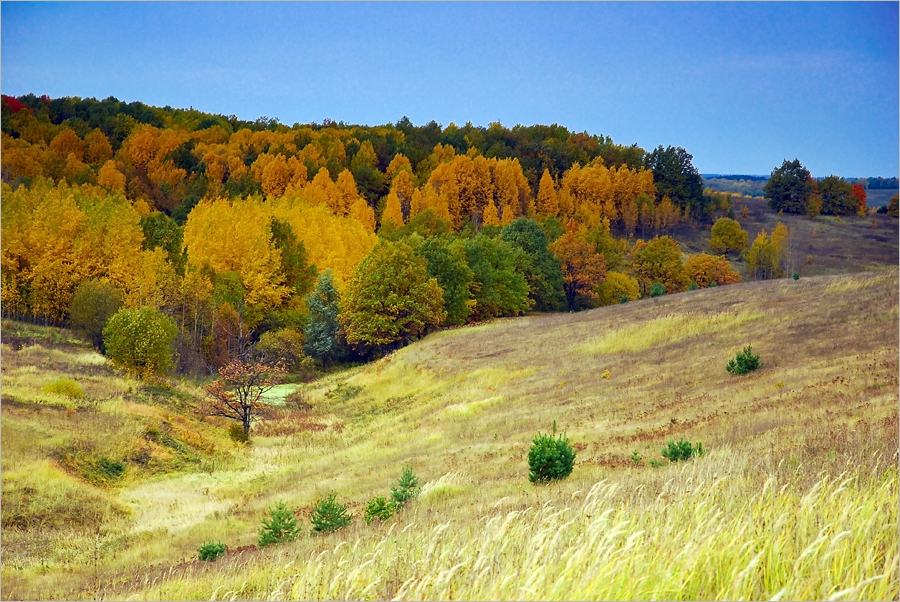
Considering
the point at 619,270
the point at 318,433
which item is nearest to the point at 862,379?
the point at 318,433

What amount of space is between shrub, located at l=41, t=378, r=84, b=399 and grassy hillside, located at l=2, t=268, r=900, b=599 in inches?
31.1

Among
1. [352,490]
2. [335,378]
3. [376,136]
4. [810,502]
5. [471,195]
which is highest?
[376,136]

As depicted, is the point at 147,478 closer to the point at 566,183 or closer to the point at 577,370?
the point at 577,370

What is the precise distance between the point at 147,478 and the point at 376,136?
132842 mm

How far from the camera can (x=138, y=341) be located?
4259cm

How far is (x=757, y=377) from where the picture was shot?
2775 cm

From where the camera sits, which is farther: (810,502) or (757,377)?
(757,377)

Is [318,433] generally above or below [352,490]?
below

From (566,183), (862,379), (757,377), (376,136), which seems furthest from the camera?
(376,136)

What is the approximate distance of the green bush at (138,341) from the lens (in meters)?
42.5

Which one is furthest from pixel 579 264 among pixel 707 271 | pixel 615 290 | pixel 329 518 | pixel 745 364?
pixel 329 518

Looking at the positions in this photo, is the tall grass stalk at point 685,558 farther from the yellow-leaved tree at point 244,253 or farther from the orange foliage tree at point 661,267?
the orange foliage tree at point 661,267

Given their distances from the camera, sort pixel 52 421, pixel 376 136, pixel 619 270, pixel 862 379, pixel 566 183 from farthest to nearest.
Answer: pixel 376 136
pixel 566 183
pixel 619 270
pixel 52 421
pixel 862 379

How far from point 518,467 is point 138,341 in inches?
1180
